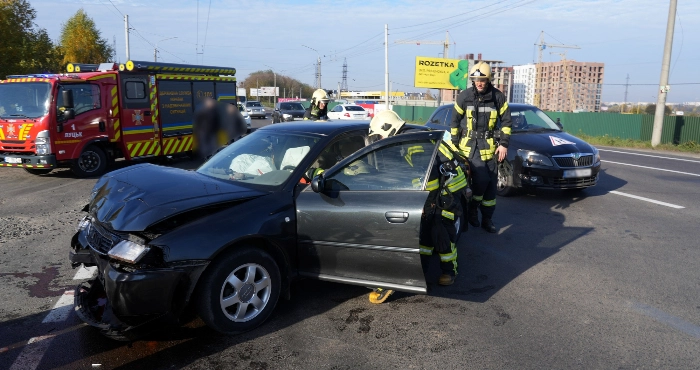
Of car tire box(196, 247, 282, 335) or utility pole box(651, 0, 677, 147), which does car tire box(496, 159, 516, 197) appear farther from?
utility pole box(651, 0, 677, 147)

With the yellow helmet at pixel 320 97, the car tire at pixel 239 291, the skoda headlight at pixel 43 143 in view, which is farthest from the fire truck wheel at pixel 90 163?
the car tire at pixel 239 291

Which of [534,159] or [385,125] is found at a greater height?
[385,125]

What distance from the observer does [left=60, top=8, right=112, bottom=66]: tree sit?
32906 mm

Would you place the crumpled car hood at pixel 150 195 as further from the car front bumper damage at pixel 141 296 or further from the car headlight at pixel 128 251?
the car front bumper damage at pixel 141 296

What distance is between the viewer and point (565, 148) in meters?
8.82

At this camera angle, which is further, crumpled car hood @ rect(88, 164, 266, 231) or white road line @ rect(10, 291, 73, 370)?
crumpled car hood @ rect(88, 164, 266, 231)

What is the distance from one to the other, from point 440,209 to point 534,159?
188 inches

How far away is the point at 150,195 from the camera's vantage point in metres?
3.95

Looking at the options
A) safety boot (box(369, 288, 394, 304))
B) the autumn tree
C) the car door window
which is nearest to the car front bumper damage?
the car door window

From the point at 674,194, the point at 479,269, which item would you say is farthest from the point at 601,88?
the point at 479,269

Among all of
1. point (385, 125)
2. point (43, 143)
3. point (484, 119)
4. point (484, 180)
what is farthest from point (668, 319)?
point (43, 143)

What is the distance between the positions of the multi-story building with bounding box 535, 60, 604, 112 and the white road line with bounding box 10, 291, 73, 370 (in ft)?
235

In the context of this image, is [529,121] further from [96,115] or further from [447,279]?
[96,115]

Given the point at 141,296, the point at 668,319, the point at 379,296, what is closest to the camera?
the point at 141,296
